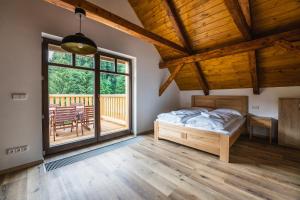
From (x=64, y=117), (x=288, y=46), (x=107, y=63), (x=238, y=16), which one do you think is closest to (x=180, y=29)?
(x=238, y=16)

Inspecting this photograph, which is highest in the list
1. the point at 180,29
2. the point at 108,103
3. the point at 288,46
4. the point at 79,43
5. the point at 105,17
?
the point at 180,29

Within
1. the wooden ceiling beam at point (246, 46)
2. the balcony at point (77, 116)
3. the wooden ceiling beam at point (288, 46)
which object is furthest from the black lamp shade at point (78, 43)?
the wooden ceiling beam at point (288, 46)

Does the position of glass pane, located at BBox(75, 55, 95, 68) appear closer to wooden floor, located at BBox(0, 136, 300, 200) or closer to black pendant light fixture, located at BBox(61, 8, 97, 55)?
black pendant light fixture, located at BBox(61, 8, 97, 55)

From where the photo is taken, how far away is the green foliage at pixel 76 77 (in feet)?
9.27

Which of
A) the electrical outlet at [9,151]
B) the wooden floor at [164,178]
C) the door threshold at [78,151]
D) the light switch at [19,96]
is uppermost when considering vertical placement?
the light switch at [19,96]

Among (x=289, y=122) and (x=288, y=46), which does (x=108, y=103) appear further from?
(x=289, y=122)

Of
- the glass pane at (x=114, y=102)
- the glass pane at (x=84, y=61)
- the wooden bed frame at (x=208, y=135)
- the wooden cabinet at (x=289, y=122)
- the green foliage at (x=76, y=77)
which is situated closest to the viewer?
the wooden bed frame at (x=208, y=135)

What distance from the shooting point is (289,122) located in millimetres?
3201

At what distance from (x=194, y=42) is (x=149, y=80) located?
5.50 feet

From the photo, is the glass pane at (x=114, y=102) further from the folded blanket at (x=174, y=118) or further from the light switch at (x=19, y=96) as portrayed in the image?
the light switch at (x=19, y=96)

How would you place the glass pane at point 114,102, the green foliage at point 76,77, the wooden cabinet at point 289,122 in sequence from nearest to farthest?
1. the green foliage at point 76,77
2. the wooden cabinet at point 289,122
3. the glass pane at point 114,102

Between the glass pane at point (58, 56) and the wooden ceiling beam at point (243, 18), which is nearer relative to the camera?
the wooden ceiling beam at point (243, 18)

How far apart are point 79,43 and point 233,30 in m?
3.20

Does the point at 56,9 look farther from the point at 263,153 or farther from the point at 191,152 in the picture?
the point at 263,153
